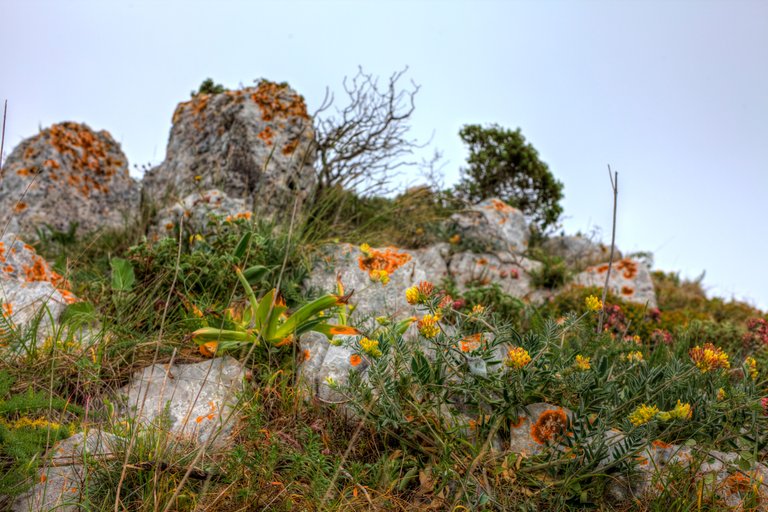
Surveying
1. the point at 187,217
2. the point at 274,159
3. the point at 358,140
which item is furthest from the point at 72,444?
the point at 358,140

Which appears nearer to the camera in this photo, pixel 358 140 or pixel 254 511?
pixel 254 511

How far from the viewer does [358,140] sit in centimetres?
671

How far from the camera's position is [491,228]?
24.6 ft

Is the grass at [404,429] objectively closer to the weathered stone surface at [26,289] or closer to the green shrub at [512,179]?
the weathered stone surface at [26,289]

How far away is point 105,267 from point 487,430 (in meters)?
3.88

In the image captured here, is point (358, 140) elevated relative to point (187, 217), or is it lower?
elevated

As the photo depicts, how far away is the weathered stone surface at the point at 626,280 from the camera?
24.2ft

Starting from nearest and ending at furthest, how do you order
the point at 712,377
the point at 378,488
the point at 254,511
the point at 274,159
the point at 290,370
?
1. the point at 254,511
2. the point at 378,488
3. the point at 712,377
4. the point at 290,370
5. the point at 274,159

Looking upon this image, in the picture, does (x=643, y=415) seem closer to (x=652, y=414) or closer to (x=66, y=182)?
(x=652, y=414)

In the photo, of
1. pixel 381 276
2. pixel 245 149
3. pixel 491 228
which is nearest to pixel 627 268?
pixel 491 228

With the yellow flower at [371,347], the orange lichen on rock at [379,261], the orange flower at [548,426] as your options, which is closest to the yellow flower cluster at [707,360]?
the orange flower at [548,426]

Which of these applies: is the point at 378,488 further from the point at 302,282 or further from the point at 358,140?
the point at 358,140

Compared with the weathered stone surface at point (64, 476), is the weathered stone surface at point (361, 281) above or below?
above

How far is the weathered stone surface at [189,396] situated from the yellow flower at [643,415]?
177cm
